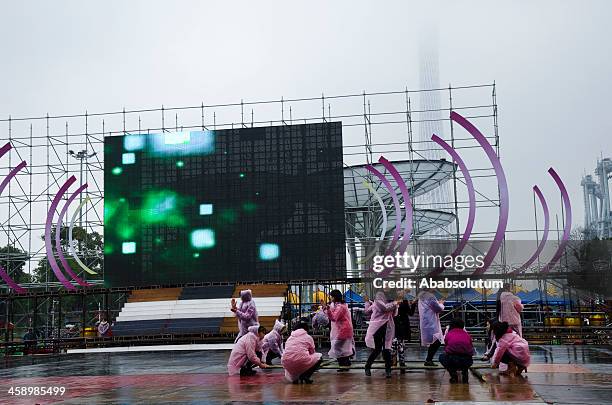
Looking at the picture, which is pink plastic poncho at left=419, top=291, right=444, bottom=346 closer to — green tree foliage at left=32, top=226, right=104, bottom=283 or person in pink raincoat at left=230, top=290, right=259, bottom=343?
person in pink raincoat at left=230, top=290, right=259, bottom=343

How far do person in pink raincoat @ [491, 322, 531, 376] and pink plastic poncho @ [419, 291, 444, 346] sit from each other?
1405 millimetres

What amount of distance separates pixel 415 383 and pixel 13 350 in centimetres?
1767

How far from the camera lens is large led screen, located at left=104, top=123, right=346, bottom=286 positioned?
2975 centimetres

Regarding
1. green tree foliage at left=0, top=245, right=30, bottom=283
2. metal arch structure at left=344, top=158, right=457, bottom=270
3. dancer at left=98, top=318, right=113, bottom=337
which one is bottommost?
dancer at left=98, top=318, right=113, bottom=337

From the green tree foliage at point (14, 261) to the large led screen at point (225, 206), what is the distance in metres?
8.78

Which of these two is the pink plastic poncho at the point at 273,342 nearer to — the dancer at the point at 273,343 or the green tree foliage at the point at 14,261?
the dancer at the point at 273,343

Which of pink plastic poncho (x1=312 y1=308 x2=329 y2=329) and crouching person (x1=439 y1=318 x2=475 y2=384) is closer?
crouching person (x1=439 y1=318 x2=475 y2=384)

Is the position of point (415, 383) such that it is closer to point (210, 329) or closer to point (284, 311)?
point (284, 311)

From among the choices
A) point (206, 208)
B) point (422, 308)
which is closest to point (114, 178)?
point (206, 208)

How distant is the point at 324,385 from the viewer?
1082cm

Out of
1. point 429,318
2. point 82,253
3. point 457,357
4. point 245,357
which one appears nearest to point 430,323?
point 429,318

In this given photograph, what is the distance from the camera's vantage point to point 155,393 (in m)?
10.5

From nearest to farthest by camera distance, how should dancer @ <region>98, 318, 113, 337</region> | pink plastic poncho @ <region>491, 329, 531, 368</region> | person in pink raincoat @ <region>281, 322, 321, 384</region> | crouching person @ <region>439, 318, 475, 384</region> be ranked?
crouching person @ <region>439, 318, 475, 384</region> < person in pink raincoat @ <region>281, 322, 321, 384</region> < pink plastic poncho @ <region>491, 329, 531, 368</region> < dancer @ <region>98, 318, 113, 337</region>

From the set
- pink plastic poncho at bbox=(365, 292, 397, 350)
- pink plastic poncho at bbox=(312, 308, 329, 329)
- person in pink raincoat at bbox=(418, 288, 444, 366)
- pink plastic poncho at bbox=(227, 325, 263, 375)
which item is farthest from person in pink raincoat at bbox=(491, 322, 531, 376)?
pink plastic poncho at bbox=(312, 308, 329, 329)
